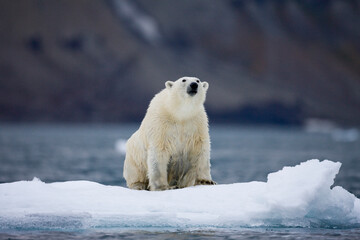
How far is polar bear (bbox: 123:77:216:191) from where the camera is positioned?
1023 cm

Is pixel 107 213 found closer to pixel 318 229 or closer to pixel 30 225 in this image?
pixel 30 225

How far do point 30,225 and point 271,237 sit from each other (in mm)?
3337

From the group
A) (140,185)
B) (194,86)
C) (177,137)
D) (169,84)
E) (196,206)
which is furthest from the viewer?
(140,185)

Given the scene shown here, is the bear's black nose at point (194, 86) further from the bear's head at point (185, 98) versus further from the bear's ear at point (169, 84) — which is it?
the bear's ear at point (169, 84)

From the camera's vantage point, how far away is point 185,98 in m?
10.2

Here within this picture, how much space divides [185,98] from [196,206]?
1.79 m

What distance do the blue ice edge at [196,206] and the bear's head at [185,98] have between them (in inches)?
48.2

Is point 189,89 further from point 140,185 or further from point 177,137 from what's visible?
point 140,185

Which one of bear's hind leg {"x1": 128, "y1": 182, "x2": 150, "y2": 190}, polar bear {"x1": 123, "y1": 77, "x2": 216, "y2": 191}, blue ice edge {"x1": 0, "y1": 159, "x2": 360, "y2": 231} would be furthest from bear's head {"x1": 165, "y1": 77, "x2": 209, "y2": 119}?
bear's hind leg {"x1": 128, "y1": 182, "x2": 150, "y2": 190}

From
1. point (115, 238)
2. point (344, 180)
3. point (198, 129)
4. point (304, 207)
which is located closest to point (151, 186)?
point (198, 129)

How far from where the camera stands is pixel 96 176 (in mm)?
25188

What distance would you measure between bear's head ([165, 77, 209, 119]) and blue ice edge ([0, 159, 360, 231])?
1.22 m

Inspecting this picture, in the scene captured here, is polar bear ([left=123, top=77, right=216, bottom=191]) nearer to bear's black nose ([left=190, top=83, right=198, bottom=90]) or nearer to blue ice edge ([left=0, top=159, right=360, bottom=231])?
bear's black nose ([left=190, top=83, right=198, bottom=90])

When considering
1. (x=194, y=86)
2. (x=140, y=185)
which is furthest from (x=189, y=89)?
(x=140, y=185)
